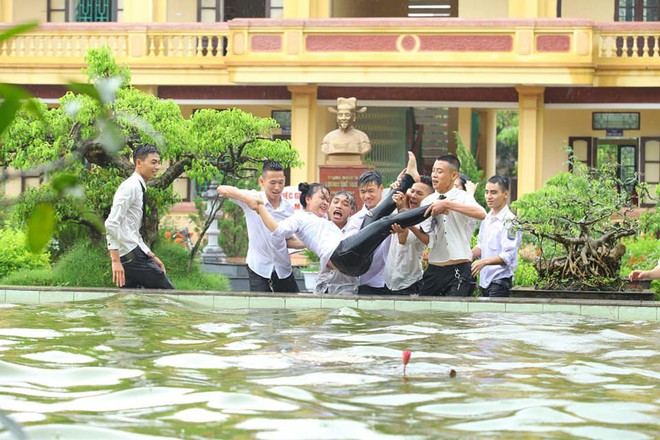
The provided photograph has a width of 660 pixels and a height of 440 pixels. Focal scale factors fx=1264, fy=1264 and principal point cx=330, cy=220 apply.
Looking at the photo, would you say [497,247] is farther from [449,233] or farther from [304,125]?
[304,125]

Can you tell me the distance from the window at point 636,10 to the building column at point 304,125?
6991 millimetres

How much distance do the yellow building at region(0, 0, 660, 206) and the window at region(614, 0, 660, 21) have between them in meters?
0.02

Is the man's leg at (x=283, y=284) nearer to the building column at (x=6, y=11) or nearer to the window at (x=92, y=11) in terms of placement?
the window at (x=92, y=11)

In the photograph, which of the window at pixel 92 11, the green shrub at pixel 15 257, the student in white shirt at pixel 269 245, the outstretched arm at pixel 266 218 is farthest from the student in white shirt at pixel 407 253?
the window at pixel 92 11

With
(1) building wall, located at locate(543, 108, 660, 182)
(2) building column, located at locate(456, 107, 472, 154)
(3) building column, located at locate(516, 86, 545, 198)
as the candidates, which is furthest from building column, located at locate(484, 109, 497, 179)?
(3) building column, located at locate(516, 86, 545, 198)

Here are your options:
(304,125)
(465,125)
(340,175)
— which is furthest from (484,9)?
(340,175)

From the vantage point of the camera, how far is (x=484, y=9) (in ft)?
89.7

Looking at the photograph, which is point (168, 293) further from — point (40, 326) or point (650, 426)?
point (650, 426)

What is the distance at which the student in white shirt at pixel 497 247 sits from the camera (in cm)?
1032

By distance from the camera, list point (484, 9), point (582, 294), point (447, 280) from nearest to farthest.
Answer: point (447, 280) < point (582, 294) < point (484, 9)

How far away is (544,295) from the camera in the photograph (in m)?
10.5

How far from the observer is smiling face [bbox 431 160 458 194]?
9.42 metres

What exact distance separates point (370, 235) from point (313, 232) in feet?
1.65

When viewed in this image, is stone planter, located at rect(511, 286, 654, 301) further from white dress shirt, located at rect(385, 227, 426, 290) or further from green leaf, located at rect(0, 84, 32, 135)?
green leaf, located at rect(0, 84, 32, 135)
